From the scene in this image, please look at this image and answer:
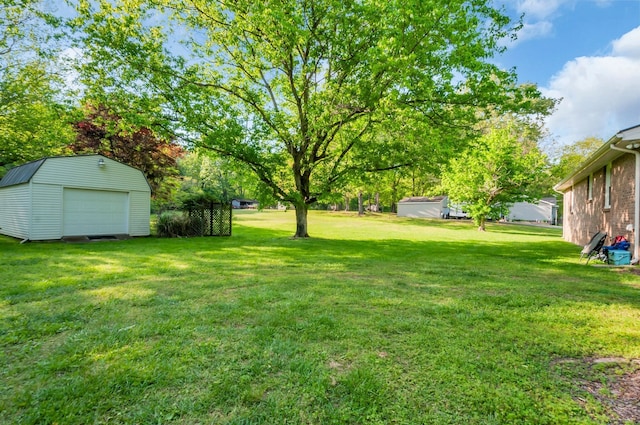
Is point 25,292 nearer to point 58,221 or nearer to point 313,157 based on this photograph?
point 58,221

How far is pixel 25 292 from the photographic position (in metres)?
4.60

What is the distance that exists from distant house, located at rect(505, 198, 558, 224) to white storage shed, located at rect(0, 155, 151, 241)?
39.5 m

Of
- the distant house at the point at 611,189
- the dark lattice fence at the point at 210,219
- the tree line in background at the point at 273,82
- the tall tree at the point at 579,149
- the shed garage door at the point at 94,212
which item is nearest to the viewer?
the distant house at the point at 611,189

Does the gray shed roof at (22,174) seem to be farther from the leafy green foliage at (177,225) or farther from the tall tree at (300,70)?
the leafy green foliage at (177,225)

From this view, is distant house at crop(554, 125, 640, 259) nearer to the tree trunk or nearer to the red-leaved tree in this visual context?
the tree trunk

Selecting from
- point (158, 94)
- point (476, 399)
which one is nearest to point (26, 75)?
point (158, 94)

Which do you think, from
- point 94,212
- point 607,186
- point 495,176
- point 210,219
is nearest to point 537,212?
point 495,176

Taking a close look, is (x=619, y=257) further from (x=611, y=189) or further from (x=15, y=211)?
(x=15, y=211)

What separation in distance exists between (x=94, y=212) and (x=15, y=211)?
8.77ft

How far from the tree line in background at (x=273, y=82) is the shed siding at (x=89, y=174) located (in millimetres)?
1483

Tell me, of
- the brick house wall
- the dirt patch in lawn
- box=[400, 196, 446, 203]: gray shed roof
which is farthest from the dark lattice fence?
box=[400, 196, 446, 203]: gray shed roof

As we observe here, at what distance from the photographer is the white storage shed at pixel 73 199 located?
1127cm

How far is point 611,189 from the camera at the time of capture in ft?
30.1

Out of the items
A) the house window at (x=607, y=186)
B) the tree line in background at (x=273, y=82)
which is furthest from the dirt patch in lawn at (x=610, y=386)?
the house window at (x=607, y=186)
